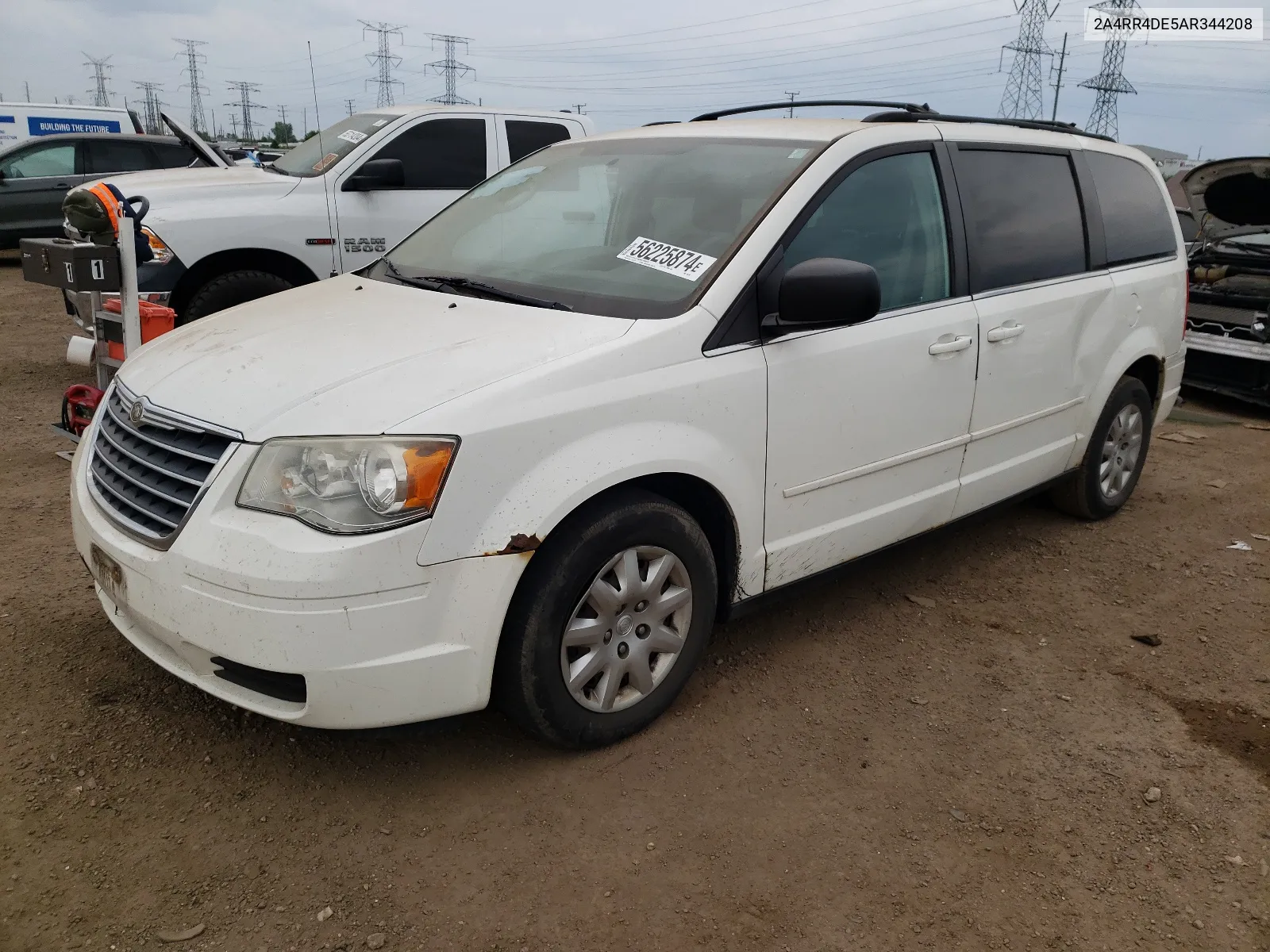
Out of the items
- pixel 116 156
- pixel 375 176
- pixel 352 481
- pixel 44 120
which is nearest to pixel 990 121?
pixel 352 481

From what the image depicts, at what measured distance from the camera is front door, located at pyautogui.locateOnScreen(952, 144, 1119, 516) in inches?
147

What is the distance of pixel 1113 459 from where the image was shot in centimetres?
488

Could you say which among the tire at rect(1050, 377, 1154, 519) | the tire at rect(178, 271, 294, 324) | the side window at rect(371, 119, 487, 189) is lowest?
the tire at rect(1050, 377, 1154, 519)

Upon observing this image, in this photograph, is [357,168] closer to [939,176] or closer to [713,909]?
[939,176]

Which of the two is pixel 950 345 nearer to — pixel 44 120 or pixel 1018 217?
pixel 1018 217

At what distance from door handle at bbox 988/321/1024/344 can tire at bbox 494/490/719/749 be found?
4.97 ft

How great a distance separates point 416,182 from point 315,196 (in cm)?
78

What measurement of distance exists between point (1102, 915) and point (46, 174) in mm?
15126

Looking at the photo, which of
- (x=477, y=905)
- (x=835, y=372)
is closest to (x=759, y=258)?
(x=835, y=372)

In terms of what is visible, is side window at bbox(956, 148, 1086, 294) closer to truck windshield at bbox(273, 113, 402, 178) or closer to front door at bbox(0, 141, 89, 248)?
truck windshield at bbox(273, 113, 402, 178)

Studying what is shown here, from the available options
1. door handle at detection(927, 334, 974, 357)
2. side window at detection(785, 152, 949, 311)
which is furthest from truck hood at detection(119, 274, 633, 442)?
door handle at detection(927, 334, 974, 357)

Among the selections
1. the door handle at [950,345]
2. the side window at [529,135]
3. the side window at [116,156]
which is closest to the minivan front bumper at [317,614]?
the door handle at [950,345]

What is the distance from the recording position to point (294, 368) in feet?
8.70

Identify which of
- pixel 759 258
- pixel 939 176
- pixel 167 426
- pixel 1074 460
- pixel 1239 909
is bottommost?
pixel 1239 909
